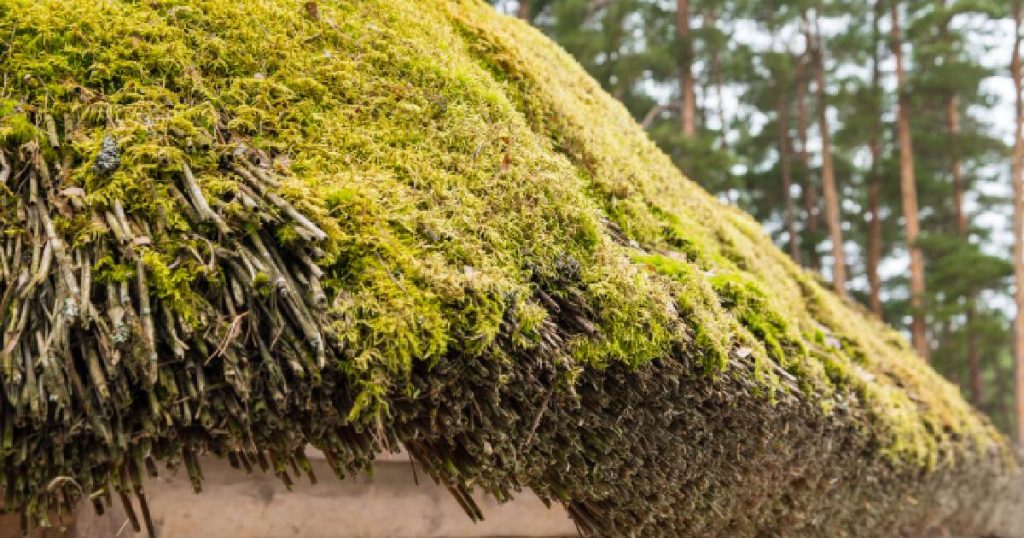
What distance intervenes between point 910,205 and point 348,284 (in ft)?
52.9

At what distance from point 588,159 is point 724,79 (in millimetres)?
18055

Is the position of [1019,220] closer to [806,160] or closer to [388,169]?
[806,160]

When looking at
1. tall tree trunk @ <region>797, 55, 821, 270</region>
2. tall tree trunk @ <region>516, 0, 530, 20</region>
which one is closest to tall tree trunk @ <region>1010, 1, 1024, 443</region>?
tall tree trunk @ <region>797, 55, 821, 270</region>

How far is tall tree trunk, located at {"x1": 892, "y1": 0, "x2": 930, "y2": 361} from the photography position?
14.7 meters

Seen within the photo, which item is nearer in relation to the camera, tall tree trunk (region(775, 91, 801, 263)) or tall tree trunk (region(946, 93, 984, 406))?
tall tree trunk (region(946, 93, 984, 406))

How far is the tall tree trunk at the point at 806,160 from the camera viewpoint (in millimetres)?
18391

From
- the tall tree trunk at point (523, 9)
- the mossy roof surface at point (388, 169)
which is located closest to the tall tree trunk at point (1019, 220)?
the tall tree trunk at point (523, 9)

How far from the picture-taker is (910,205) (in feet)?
50.2

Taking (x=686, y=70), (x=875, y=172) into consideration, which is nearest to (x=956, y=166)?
(x=875, y=172)

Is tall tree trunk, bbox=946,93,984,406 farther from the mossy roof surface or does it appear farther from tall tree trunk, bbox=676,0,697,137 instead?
the mossy roof surface

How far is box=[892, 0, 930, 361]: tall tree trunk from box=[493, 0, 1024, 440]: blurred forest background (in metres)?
0.04

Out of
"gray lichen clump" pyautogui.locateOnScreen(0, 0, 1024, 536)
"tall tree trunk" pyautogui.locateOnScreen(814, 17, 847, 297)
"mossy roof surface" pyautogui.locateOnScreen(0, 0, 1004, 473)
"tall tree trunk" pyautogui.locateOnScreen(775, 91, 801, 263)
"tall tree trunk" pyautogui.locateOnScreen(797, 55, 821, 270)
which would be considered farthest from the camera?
"tall tree trunk" pyautogui.locateOnScreen(797, 55, 821, 270)

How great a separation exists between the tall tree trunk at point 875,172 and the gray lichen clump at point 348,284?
1507 centimetres

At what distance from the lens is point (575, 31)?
1394 centimetres
